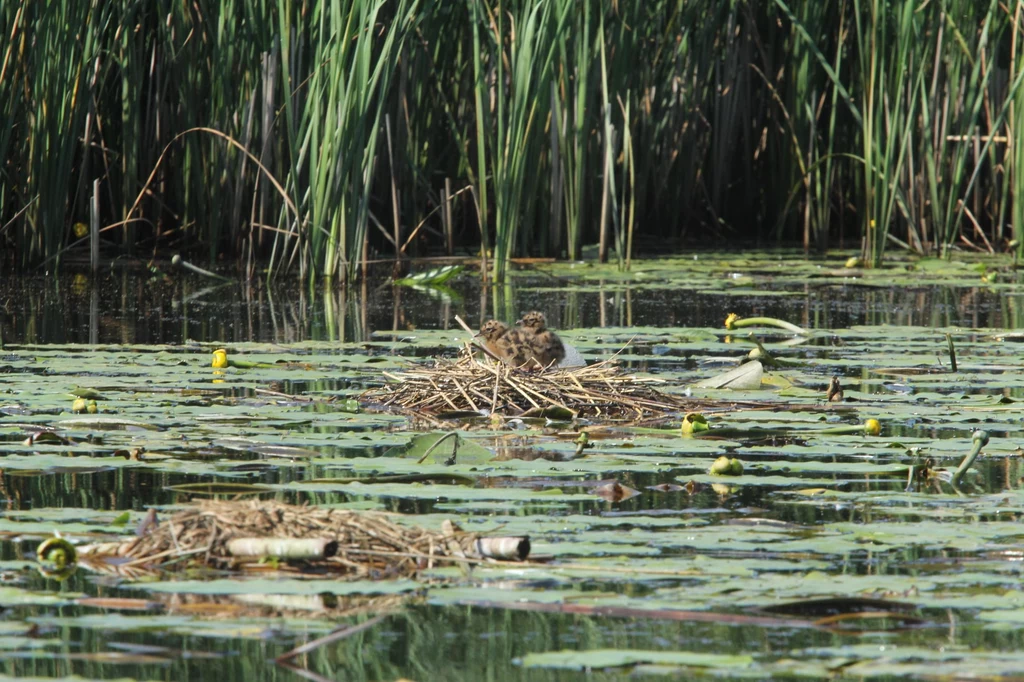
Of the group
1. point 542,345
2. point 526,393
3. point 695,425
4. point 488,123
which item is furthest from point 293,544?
point 488,123

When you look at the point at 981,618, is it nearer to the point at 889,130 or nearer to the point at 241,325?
the point at 241,325

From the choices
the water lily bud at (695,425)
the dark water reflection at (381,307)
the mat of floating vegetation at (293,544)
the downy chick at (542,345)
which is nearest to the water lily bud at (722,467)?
the water lily bud at (695,425)

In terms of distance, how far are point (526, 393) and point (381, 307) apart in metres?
3.36

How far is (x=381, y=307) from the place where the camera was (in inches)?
316

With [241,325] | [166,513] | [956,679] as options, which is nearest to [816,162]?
[241,325]

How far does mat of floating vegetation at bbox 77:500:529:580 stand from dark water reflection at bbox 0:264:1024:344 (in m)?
3.53

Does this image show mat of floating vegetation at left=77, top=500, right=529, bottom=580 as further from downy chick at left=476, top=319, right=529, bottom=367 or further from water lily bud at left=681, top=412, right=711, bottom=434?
downy chick at left=476, top=319, right=529, bottom=367

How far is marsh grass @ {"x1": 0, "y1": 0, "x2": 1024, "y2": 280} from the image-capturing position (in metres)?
8.59

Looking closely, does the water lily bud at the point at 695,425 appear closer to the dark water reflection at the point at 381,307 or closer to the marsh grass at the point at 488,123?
the dark water reflection at the point at 381,307

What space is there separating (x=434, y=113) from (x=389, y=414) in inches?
256

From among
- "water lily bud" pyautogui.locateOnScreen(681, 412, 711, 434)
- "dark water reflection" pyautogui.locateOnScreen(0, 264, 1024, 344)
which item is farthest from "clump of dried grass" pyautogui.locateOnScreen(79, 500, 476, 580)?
"dark water reflection" pyautogui.locateOnScreen(0, 264, 1024, 344)

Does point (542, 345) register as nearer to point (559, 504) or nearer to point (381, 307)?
point (559, 504)

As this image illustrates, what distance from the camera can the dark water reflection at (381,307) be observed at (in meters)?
6.90

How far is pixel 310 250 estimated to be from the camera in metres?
8.34
